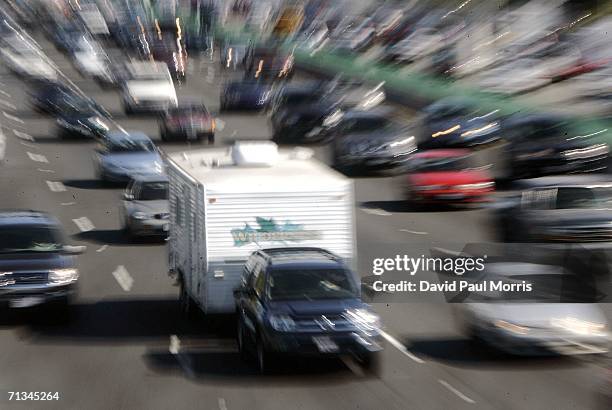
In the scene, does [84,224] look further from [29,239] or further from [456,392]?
[456,392]

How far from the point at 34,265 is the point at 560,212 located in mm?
10621

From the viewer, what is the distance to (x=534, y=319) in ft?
59.4

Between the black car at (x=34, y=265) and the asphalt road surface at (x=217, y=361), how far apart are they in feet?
1.81

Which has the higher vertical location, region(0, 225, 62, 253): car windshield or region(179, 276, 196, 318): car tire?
region(0, 225, 62, 253): car windshield

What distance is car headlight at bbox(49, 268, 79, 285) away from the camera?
21.6 meters

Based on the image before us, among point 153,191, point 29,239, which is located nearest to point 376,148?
point 153,191

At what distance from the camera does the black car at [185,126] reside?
159ft

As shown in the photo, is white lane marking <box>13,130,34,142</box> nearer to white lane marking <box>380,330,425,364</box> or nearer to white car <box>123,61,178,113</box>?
white car <box>123,61,178,113</box>

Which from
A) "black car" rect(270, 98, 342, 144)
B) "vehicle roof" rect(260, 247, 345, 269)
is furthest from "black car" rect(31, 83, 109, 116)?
"vehicle roof" rect(260, 247, 345, 269)

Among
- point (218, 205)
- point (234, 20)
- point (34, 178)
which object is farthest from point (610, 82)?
point (234, 20)

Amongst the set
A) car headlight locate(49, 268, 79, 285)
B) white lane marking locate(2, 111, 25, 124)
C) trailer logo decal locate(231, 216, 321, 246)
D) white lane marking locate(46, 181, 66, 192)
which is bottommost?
car headlight locate(49, 268, 79, 285)

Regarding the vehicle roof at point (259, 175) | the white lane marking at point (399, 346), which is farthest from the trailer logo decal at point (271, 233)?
the white lane marking at point (399, 346)

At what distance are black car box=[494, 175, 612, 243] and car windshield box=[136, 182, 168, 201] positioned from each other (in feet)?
28.2

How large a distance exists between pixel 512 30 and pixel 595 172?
A: 62.5ft
